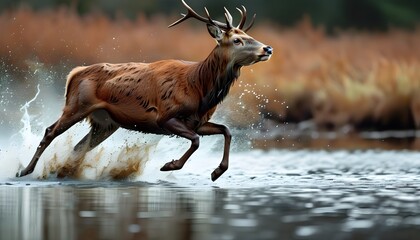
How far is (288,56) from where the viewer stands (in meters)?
29.4

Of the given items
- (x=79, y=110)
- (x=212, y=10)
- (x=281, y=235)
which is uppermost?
(x=212, y=10)

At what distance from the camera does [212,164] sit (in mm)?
17672

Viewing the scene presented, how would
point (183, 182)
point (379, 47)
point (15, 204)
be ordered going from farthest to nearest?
point (379, 47) < point (183, 182) < point (15, 204)

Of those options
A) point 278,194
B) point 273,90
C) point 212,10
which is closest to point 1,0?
point 212,10

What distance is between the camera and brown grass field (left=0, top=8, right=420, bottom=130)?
89.6ft

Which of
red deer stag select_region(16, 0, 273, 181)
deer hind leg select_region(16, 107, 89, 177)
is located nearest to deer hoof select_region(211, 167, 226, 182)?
red deer stag select_region(16, 0, 273, 181)

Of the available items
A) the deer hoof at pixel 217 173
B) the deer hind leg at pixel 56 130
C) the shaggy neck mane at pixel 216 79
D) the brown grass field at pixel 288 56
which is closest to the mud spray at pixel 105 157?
the deer hind leg at pixel 56 130

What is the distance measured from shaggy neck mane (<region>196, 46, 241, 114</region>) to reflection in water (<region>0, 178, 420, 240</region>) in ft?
3.93

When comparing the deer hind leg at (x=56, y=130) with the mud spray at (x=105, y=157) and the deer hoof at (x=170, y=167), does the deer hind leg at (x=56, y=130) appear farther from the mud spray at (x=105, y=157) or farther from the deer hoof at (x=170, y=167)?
the deer hoof at (x=170, y=167)

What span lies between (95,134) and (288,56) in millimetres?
14151

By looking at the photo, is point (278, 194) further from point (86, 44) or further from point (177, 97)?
point (86, 44)

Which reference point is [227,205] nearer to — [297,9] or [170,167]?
[170,167]

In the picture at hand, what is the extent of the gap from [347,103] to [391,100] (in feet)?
2.93

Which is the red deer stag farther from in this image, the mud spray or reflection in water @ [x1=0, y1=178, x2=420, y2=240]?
reflection in water @ [x1=0, y1=178, x2=420, y2=240]
